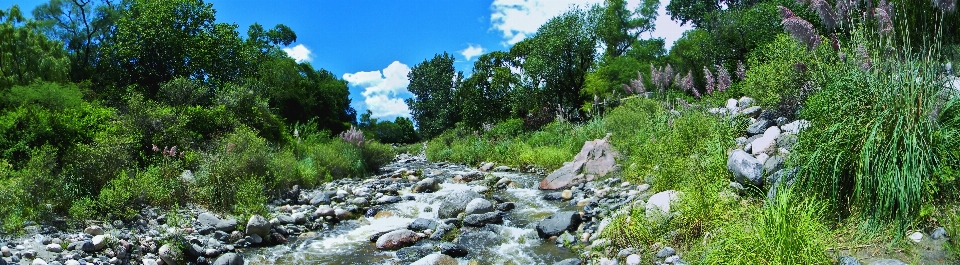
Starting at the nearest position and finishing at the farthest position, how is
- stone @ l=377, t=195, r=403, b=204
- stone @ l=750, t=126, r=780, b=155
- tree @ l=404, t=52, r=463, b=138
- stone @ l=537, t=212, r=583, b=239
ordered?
stone @ l=750, t=126, r=780, b=155 < stone @ l=537, t=212, r=583, b=239 < stone @ l=377, t=195, r=403, b=204 < tree @ l=404, t=52, r=463, b=138

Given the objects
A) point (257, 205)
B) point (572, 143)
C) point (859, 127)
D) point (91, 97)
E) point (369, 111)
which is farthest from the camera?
point (369, 111)

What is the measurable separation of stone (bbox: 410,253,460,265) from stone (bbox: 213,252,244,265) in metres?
Result: 2.09

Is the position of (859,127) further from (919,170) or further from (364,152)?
(364,152)

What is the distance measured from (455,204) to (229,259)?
407 cm

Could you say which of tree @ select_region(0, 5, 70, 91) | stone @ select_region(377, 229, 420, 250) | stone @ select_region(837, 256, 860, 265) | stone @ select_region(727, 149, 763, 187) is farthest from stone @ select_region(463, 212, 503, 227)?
tree @ select_region(0, 5, 70, 91)

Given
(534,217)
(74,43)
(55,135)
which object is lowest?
(534,217)

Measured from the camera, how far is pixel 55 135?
9711 millimetres

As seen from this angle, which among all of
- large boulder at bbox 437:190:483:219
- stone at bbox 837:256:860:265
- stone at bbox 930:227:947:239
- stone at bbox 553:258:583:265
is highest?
large boulder at bbox 437:190:483:219

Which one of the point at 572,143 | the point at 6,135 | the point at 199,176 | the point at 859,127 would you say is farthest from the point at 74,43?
the point at 859,127

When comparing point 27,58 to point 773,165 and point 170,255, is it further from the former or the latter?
point 773,165

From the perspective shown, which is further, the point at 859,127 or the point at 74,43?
the point at 74,43

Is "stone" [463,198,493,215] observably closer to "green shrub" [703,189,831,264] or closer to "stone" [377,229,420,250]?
"stone" [377,229,420,250]

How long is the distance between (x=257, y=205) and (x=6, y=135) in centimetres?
462

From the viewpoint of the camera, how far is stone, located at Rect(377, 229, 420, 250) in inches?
301
